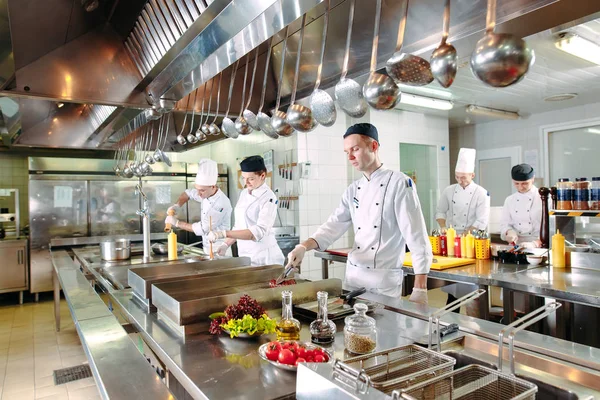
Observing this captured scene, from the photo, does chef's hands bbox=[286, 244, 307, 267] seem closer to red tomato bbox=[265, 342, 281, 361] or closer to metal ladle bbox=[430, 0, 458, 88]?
red tomato bbox=[265, 342, 281, 361]

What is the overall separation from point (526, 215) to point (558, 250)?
173 cm

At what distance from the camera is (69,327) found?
472 cm

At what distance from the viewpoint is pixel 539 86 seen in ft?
16.4

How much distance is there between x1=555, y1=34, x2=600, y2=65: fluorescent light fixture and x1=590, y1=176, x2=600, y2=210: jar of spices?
152cm

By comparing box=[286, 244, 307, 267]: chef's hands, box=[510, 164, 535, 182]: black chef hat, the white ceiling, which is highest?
the white ceiling

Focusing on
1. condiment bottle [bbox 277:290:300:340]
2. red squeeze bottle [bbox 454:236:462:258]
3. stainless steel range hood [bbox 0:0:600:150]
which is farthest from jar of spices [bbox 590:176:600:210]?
condiment bottle [bbox 277:290:300:340]

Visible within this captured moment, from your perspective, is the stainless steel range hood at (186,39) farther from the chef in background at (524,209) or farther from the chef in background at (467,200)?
the chef in background at (524,209)

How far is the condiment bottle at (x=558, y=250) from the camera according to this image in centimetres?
287

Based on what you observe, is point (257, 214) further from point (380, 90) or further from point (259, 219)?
point (380, 90)

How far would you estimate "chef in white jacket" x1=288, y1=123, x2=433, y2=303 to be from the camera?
7.32ft

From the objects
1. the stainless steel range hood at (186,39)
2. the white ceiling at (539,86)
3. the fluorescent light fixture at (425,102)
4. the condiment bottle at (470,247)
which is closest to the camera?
the stainless steel range hood at (186,39)

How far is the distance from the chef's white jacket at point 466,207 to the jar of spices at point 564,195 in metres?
1.86

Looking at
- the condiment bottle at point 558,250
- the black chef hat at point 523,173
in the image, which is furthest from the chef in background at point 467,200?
the condiment bottle at point 558,250

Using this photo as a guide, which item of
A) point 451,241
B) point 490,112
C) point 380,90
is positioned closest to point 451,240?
point 451,241
